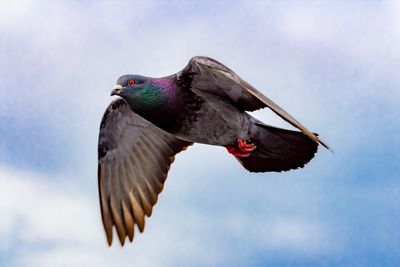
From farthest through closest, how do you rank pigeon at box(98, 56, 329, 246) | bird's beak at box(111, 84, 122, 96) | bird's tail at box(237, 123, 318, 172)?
bird's tail at box(237, 123, 318, 172)
bird's beak at box(111, 84, 122, 96)
pigeon at box(98, 56, 329, 246)

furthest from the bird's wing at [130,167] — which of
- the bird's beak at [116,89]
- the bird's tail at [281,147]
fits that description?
the bird's beak at [116,89]

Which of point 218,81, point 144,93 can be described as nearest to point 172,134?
point 144,93

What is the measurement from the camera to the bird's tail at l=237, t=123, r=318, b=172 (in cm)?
1343

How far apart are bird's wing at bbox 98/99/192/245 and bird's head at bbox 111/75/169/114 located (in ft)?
7.27

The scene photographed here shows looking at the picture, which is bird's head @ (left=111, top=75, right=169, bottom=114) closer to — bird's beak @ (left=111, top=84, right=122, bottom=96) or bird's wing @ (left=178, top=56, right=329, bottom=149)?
bird's beak @ (left=111, top=84, right=122, bottom=96)

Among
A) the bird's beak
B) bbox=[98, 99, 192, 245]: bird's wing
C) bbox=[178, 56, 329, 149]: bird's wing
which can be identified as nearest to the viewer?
Answer: bbox=[178, 56, 329, 149]: bird's wing

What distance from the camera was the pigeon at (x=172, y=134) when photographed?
500 inches

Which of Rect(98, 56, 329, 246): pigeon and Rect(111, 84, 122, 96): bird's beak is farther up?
Rect(111, 84, 122, 96): bird's beak

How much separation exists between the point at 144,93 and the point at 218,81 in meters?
1.21

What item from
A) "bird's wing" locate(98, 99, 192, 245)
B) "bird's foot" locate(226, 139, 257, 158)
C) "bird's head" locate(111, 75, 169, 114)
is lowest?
"bird's wing" locate(98, 99, 192, 245)

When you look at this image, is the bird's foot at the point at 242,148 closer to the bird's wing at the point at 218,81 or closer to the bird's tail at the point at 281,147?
the bird's tail at the point at 281,147

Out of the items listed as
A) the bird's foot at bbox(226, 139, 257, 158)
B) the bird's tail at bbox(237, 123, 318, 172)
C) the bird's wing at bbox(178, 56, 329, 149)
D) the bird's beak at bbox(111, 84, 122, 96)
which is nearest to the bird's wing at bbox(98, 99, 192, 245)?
the bird's foot at bbox(226, 139, 257, 158)

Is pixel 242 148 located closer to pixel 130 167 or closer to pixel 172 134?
pixel 172 134

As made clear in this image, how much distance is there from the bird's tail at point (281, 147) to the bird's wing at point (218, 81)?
672mm
